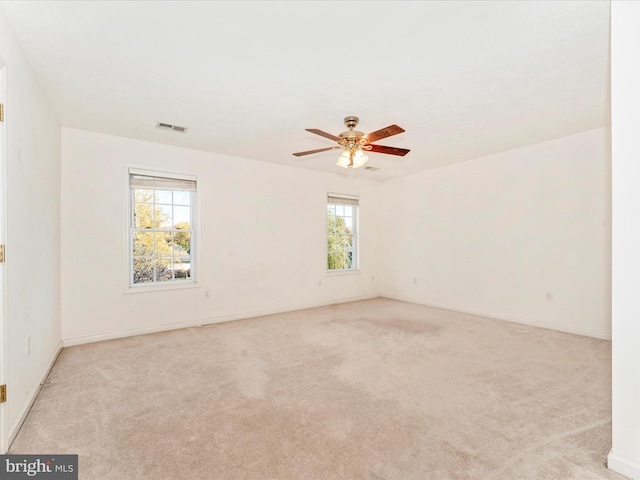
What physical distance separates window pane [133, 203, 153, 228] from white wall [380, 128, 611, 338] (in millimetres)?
4515

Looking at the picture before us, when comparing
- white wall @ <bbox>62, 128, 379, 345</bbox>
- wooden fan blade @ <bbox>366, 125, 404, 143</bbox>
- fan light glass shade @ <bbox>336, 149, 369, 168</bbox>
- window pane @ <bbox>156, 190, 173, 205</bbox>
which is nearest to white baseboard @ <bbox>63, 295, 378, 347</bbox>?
white wall @ <bbox>62, 128, 379, 345</bbox>

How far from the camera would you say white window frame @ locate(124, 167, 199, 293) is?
408 cm

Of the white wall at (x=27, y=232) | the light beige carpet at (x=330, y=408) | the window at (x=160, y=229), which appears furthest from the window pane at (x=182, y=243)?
the white wall at (x=27, y=232)

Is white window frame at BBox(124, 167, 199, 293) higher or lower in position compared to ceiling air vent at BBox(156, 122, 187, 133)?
lower

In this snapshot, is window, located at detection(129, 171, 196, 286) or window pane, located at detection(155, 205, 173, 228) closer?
window, located at detection(129, 171, 196, 286)

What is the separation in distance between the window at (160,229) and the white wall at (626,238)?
4527 millimetres

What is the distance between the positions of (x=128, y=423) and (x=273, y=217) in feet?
12.1

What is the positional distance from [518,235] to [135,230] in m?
5.46

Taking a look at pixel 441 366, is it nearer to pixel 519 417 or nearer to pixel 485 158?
pixel 519 417

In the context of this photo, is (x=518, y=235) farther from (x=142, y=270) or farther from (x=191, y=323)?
(x=142, y=270)

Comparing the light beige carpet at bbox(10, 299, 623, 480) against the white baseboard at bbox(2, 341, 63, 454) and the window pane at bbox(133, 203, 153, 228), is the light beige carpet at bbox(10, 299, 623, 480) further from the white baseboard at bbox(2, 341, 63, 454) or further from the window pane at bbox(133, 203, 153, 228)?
the window pane at bbox(133, 203, 153, 228)

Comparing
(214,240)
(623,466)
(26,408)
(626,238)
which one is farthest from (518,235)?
(26,408)

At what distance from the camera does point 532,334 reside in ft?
13.3

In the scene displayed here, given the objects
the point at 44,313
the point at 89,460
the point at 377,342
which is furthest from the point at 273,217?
the point at 89,460
